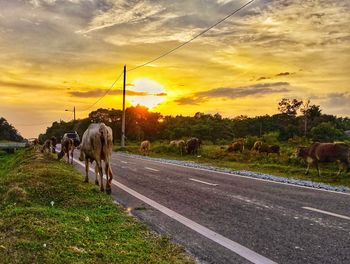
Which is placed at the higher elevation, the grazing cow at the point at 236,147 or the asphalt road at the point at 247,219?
the grazing cow at the point at 236,147

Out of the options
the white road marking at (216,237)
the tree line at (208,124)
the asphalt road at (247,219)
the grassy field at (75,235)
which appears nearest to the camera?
the grassy field at (75,235)

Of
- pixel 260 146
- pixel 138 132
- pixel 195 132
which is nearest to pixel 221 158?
pixel 260 146

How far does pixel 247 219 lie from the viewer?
26.2 ft

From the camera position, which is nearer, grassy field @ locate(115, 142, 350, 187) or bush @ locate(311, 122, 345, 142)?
grassy field @ locate(115, 142, 350, 187)

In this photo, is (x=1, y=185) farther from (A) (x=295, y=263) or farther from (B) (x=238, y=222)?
(A) (x=295, y=263)

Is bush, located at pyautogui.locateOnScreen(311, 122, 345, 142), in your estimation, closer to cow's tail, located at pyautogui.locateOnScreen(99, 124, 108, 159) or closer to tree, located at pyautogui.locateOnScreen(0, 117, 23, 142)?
cow's tail, located at pyautogui.locateOnScreen(99, 124, 108, 159)

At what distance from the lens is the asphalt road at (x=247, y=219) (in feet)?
19.2

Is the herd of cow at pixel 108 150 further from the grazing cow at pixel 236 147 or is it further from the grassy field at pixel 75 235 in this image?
the grassy field at pixel 75 235

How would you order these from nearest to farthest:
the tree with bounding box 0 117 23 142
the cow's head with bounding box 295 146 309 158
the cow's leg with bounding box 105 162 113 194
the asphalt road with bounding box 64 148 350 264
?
the asphalt road with bounding box 64 148 350 264 → the cow's leg with bounding box 105 162 113 194 → the cow's head with bounding box 295 146 309 158 → the tree with bounding box 0 117 23 142

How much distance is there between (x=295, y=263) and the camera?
537cm

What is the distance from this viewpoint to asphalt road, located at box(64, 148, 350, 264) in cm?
586

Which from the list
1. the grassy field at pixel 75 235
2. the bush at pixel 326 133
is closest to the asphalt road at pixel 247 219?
the grassy field at pixel 75 235

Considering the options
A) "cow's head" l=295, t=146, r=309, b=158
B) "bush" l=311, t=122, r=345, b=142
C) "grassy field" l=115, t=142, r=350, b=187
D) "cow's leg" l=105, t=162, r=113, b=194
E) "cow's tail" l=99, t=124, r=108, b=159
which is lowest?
"grassy field" l=115, t=142, r=350, b=187

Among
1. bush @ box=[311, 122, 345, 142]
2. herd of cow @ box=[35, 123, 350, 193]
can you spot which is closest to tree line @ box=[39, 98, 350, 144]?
bush @ box=[311, 122, 345, 142]
